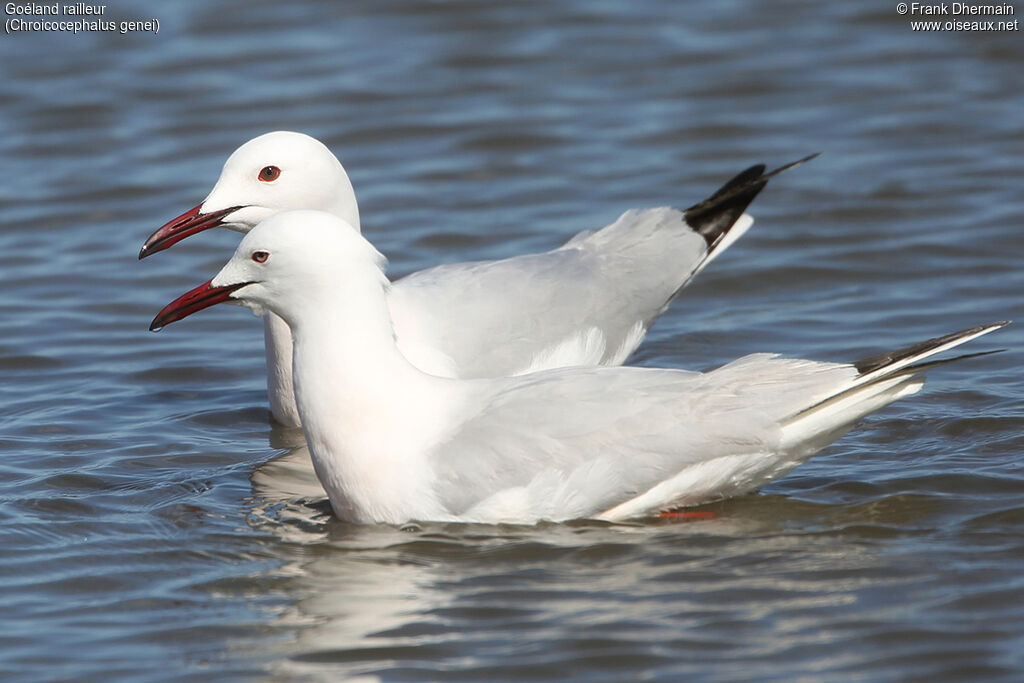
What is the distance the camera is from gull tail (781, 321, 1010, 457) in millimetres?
6090

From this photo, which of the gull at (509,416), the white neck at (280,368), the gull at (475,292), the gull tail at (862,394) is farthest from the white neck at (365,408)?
the white neck at (280,368)

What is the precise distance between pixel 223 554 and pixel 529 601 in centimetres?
137

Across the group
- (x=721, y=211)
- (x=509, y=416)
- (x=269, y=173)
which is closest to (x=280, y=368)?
(x=269, y=173)

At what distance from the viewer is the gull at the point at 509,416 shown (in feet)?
20.3

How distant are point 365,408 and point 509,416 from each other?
1.87 ft

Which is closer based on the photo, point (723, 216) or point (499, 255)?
point (723, 216)

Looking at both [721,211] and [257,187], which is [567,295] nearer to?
[721,211]

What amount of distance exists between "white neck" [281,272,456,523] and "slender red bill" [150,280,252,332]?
317 millimetres

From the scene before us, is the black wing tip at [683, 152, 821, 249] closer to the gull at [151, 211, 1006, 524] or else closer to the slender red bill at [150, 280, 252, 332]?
the gull at [151, 211, 1006, 524]

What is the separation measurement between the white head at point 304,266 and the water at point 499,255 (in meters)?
0.97

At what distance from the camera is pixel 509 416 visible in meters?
6.24

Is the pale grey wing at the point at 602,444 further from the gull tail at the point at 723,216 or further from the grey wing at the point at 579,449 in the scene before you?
the gull tail at the point at 723,216

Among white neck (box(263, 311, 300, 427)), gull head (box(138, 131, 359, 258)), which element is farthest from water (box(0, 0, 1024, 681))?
gull head (box(138, 131, 359, 258))

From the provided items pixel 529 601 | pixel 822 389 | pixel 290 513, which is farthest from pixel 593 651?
pixel 290 513
